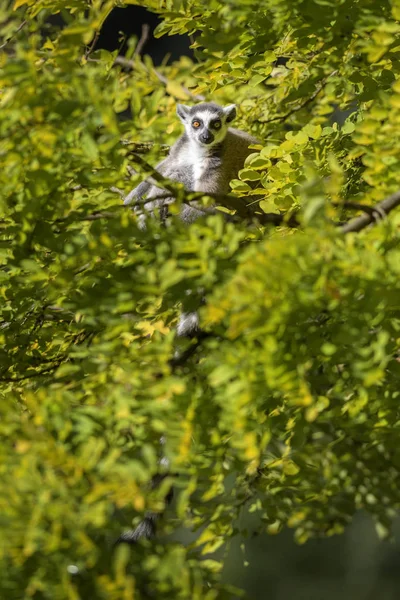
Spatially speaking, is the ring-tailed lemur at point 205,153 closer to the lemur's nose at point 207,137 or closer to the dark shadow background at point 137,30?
the lemur's nose at point 207,137

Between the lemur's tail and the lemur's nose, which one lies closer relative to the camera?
the lemur's tail

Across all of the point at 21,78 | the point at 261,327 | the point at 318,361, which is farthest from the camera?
the point at 318,361

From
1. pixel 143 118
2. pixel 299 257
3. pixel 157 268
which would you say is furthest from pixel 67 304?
pixel 299 257

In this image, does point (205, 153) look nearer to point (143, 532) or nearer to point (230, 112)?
point (230, 112)

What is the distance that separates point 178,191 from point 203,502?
1.94 ft

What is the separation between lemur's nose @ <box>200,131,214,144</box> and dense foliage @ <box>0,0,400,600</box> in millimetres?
1672

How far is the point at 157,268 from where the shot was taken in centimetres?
150

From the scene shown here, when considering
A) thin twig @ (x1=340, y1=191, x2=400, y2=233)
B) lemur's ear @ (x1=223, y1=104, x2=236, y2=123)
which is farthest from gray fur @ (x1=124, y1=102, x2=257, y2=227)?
thin twig @ (x1=340, y1=191, x2=400, y2=233)

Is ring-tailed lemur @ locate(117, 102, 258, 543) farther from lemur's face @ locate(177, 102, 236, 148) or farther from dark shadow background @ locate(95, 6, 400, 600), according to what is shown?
dark shadow background @ locate(95, 6, 400, 600)

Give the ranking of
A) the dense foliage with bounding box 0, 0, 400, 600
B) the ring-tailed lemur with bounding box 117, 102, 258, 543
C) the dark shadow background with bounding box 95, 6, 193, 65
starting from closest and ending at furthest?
the dense foliage with bounding box 0, 0, 400, 600
the ring-tailed lemur with bounding box 117, 102, 258, 543
the dark shadow background with bounding box 95, 6, 193, 65

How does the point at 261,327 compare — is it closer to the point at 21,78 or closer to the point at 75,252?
the point at 75,252

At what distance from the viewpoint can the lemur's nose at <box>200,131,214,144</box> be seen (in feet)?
12.4

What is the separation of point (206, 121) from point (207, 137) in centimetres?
13

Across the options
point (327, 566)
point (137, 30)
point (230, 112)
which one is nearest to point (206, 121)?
point (230, 112)
